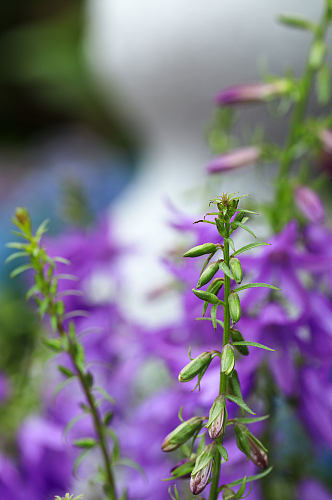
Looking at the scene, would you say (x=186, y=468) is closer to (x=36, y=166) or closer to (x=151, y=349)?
(x=151, y=349)

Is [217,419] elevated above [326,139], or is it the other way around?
[326,139]

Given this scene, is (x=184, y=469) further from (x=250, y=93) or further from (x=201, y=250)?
(x=250, y=93)

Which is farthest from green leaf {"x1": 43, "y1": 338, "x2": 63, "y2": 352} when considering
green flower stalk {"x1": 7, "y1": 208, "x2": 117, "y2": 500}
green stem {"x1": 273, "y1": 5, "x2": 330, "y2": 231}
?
green stem {"x1": 273, "y1": 5, "x2": 330, "y2": 231}

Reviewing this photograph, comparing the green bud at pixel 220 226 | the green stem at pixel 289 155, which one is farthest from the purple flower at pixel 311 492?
the green bud at pixel 220 226

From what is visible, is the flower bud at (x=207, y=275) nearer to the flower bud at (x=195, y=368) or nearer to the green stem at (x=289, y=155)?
the flower bud at (x=195, y=368)

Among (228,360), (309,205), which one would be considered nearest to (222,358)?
(228,360)

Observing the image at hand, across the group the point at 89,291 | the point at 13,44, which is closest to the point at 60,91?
the point at 13,44
